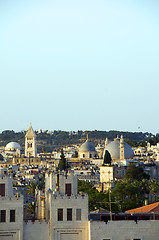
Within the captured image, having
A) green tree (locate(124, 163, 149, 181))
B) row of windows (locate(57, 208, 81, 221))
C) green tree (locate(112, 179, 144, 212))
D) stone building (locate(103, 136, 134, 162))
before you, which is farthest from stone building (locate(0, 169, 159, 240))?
stone building (locate(103, 136, 134, 162))

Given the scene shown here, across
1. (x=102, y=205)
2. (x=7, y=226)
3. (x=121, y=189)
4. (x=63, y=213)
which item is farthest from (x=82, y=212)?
(x=121, y=189)

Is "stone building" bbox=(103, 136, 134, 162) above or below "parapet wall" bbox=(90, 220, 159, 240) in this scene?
above

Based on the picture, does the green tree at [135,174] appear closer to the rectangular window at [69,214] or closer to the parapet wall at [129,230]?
the parapet wall at [129,230]

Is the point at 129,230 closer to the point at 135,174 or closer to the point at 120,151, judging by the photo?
the point at 135,174

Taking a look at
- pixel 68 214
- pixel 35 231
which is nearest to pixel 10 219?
pixel 35 231

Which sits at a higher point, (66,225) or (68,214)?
(68,214)

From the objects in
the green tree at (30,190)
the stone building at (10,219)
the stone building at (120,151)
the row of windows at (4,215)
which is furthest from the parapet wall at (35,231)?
the stone building at (120,151)

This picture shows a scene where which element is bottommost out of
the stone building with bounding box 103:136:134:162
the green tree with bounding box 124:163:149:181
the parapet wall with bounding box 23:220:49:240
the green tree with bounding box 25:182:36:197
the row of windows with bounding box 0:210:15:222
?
the parapet wall with bounding box 23:220:49:240

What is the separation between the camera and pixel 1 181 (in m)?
50.3

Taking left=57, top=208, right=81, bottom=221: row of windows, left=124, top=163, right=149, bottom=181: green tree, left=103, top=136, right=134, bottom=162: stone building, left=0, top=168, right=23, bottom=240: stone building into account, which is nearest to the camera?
left=0, top=168, right=23, bottom=240: stone building

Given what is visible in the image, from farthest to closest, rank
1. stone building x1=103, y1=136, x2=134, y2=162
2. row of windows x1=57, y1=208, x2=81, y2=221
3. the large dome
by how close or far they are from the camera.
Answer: the large dome → stone building x1=103, y1=136, x2=134, y2=162 → row of windows x1=57, y1=208, x2=81, y2=221

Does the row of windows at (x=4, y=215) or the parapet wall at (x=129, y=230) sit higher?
the row of windows at (x=4, y=215)

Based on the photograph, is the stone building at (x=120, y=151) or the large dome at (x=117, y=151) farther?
the large dome at (x=117, y=151)

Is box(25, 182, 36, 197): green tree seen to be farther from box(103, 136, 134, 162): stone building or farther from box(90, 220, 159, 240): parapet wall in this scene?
box(90, 220, 159, 240): parapet wall
